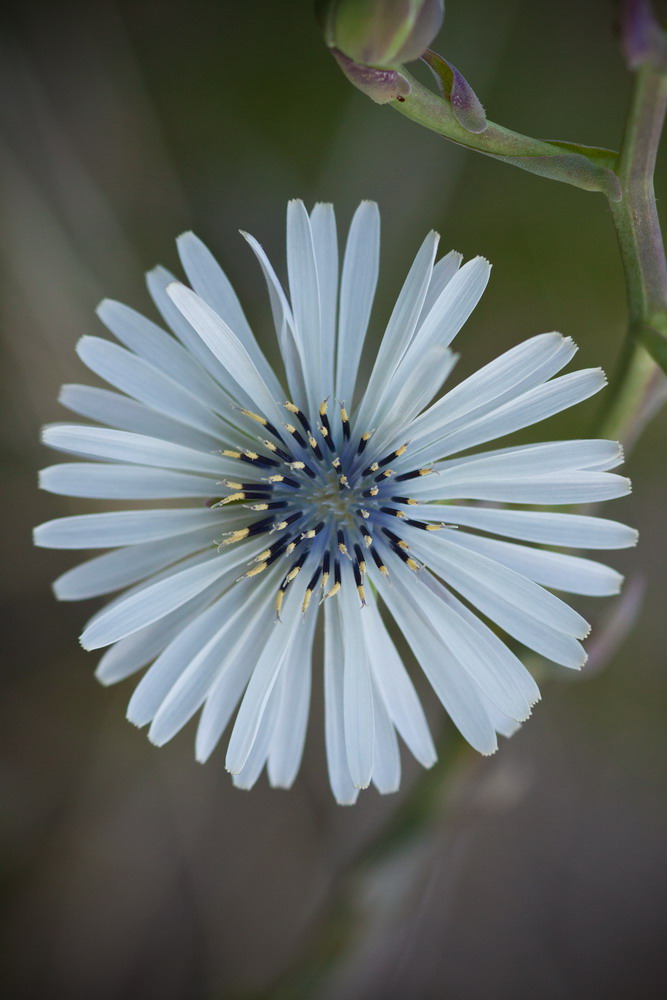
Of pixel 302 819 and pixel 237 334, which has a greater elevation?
pixel 237 334

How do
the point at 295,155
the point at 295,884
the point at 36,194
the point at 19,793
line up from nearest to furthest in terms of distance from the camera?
the point at 36,194, the point at 295,155, the point at 19,793, the point at 295,884

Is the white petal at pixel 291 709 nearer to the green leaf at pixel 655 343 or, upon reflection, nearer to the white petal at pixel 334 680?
the white petal at pixel 334 680

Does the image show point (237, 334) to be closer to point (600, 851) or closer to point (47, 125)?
point (47, 125)

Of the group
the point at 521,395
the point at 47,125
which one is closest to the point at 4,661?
the point at 47,125

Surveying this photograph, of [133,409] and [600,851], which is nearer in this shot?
[133,409]

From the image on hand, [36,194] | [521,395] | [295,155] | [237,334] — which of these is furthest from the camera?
[295,155]

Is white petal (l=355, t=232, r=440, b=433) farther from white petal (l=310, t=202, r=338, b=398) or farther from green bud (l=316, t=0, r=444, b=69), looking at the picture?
green bud (l=316, t=0, r=444, b=69)

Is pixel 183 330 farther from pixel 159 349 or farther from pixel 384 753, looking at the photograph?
pixel 384 753
